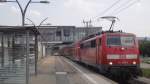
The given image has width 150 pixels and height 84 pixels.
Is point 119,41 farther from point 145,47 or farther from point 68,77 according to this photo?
point 145,47

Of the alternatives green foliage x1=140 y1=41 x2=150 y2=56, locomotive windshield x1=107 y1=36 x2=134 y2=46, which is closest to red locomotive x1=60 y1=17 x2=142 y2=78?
locomotive windshield x1=107 y1=36 x2=134 y2=46

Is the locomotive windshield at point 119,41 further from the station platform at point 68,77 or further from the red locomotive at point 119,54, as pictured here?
the station platform at point 68,77

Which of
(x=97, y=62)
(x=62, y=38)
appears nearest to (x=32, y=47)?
(x=97, y=62)

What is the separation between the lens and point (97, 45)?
2861cm

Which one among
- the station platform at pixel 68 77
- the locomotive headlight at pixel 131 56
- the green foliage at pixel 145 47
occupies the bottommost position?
the station platform at pixel 68 77

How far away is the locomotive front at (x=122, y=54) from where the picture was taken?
25875mm

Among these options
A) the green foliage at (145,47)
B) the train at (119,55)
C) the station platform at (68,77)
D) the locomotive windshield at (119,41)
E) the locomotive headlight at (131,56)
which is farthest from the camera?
the green foliage at (145,47)

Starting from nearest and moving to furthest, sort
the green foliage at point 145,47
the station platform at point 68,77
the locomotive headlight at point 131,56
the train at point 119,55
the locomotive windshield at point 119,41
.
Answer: the station platform at point 68,77 < the train at point 119,55 < the locomotive headlight at point 131,56 < the locomotive windshield at point 119,41 < the green foliage at point 145,47

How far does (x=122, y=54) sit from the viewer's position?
86.3 ft

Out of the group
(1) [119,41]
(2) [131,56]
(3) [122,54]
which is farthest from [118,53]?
(1) [119,41]

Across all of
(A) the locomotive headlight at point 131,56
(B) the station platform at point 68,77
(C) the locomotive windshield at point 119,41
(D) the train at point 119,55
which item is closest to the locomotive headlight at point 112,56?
(D) the train at point 119,55

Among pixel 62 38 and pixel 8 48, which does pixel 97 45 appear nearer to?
pixel 8 48

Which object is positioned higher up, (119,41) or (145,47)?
(119,41)

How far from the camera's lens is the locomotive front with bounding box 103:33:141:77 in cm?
2588
